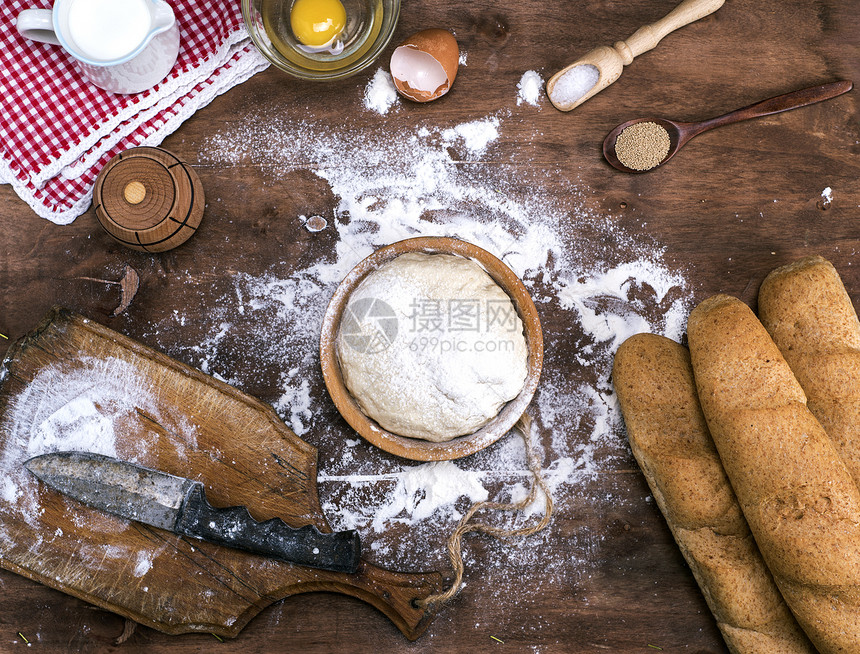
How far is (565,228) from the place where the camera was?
1.76 meters

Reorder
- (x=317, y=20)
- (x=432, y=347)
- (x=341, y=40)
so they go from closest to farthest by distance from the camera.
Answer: (x=432, y=347) < (x=317, y=20) < (x=341, y=40)

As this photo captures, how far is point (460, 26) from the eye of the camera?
69.4 inches

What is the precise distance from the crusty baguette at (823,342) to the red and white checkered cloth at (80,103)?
1.65 meters

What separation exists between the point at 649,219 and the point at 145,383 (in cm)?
155

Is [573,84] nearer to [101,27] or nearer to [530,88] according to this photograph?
[530,88]

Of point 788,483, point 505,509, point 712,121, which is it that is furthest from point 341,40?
point 788,483

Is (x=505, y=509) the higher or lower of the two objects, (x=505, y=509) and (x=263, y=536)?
the higher

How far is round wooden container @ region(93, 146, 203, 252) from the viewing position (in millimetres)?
1553

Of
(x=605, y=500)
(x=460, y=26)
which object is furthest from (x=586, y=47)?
(x=605, y=500)

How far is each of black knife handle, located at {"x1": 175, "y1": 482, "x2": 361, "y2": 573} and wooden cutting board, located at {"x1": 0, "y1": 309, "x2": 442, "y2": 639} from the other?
104 millimetres

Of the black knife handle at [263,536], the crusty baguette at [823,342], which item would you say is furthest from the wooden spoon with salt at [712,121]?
the black knife handle at [263,536]

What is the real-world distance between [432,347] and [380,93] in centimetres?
81

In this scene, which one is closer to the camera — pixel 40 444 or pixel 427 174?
pixel 40 444

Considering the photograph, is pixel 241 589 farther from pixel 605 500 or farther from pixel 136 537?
pixel 605 500
